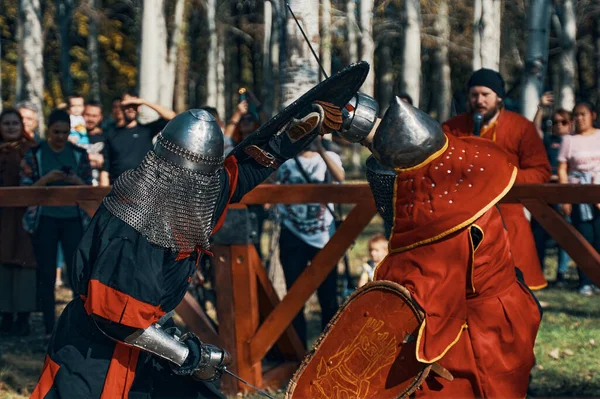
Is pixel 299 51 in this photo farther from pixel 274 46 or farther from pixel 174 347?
pixel 274 46

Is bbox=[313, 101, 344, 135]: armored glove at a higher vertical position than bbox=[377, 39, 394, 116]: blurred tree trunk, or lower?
higher

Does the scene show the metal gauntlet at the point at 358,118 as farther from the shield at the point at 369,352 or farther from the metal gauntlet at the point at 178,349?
the metal gauntlet at the point at 178,349

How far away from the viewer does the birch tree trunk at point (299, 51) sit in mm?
7344

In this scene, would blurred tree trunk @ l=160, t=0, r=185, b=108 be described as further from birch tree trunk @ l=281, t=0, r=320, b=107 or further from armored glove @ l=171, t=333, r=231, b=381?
armored glove @ l=171, t=333, r=231, b=381

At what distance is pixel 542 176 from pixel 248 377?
6.74 ft

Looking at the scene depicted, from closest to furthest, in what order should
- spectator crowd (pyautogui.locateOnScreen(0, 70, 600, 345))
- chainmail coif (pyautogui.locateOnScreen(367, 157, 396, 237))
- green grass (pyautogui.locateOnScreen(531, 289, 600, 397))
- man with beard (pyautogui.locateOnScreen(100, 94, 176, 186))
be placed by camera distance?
chainmail coif (pyautogui.locateOnScreen(367, 157, 396, 237)), spectator crowd (pyautogui.locateOnScreen(0, 70, 600, 345)), green grass (pyautogui.locateOnScreen(531, 289, 600, 397)), man with beard (pyautogui.locateOnScreen(100, 94, 176, 186))

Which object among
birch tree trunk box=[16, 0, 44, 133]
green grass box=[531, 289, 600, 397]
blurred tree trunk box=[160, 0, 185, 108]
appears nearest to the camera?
green grass box=[531, 289, 600, 397]

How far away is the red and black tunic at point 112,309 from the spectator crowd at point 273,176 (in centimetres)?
242

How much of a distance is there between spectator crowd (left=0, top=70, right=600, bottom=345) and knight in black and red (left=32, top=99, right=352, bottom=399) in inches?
93.2

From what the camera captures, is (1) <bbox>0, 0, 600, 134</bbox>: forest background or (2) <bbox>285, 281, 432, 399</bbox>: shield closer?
(2) <bbox>285, 281, 432, 399</bbox>: shield

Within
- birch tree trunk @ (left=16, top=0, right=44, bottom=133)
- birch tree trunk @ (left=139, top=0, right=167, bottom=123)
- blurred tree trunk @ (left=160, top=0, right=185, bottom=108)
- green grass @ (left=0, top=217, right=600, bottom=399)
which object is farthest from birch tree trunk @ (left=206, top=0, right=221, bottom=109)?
green grass @ (left=0, top=217, right=600, bottom=399)

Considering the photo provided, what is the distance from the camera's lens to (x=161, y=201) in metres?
3.71

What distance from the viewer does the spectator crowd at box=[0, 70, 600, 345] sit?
5.70 metres

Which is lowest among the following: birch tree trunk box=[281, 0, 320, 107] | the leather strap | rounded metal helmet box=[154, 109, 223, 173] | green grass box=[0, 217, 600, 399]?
green grass box=[0, 217, 600, 399]
